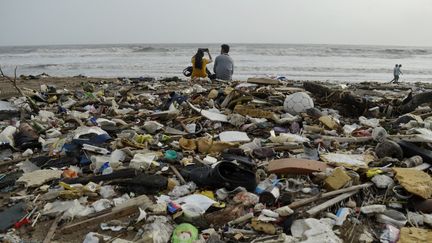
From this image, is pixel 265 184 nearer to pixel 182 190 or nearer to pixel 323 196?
pixel 323 196

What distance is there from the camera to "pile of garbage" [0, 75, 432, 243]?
287 centimetres

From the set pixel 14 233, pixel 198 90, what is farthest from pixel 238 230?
pixel 198 90

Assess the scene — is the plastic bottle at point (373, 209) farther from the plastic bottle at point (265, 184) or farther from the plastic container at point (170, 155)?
the plastic container at point (170, 155)

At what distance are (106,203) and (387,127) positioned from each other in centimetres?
447

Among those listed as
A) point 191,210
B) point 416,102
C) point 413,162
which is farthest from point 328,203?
point 416,102

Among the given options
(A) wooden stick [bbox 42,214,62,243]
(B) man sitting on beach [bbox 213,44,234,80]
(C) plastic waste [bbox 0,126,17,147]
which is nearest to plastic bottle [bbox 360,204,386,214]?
(A) wooden stick [bbox 42,214,62,243]

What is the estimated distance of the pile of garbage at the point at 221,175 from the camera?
2.87 metres

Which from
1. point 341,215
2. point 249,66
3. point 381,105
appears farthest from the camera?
point 249,66

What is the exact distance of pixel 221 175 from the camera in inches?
136

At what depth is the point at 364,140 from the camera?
4.92 meters

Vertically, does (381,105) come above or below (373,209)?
above

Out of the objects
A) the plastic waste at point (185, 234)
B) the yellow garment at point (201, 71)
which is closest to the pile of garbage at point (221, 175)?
the plastic waste at point (185, 234)

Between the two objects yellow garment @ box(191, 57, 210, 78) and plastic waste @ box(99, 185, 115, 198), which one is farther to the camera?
yellow garment @ box(191, 57, 210, 78)

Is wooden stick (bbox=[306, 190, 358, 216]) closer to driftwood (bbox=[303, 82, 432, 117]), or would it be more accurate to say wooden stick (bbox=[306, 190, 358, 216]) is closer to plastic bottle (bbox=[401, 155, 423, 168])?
plastic bottle (bbox=[401, 155, 423, 168])
